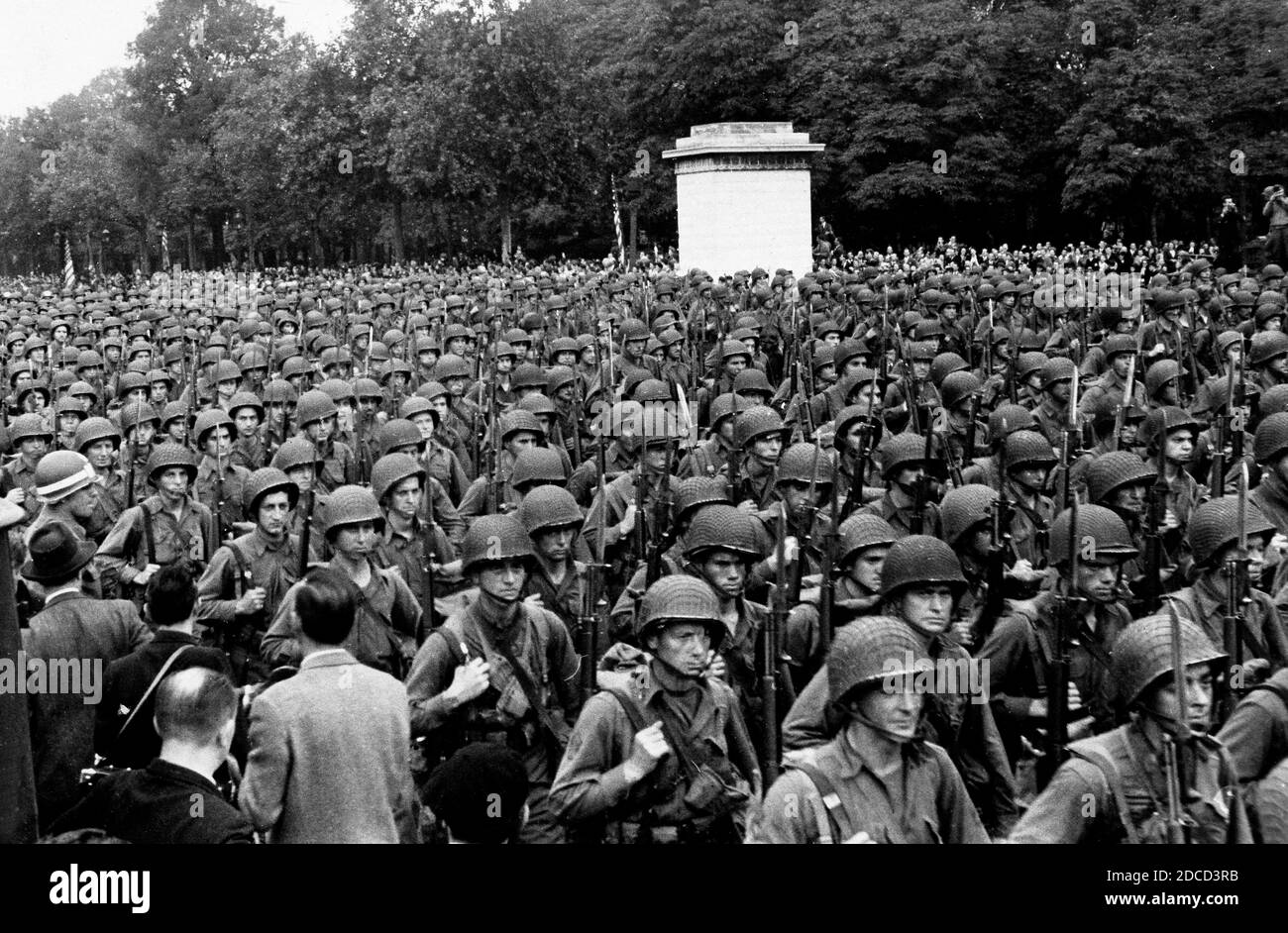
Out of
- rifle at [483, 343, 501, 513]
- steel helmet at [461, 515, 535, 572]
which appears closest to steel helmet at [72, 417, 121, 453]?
rifle at [483, 343, 501, 513]

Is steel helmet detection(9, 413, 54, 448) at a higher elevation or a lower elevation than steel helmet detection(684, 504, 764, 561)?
higher

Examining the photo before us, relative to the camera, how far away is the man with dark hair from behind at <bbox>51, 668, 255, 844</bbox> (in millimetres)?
4527

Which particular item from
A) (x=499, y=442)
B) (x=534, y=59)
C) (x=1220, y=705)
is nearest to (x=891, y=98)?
(x=534, y=59)

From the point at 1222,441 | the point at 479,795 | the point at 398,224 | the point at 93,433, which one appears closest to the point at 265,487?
the point at 93,433

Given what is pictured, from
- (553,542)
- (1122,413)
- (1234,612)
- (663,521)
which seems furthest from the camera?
(1122,413)

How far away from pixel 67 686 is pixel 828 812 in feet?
10.9

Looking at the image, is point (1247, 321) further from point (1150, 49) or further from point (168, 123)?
point (168, 123)

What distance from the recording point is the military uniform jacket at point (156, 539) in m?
8.99

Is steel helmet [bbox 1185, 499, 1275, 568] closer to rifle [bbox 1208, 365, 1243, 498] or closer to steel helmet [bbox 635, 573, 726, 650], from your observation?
rifle [bbox 1208, 365, 1243, 498]

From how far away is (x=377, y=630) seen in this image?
24.1ft

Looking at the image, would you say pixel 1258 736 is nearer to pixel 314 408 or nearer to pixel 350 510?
pixel 350 510

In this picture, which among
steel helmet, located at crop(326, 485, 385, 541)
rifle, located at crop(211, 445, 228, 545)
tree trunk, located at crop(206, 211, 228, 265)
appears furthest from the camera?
tree trunk, located at crop(206, 211, 228, 265)

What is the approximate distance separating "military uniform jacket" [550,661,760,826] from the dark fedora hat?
2.55 meters

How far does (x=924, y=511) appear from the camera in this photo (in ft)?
29.0
